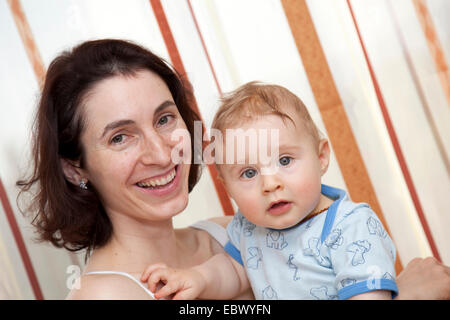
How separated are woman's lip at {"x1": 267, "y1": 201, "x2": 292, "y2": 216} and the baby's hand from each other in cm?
29

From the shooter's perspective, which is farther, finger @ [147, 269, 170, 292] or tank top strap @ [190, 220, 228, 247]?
tank top strap @ [190, 220, 228, 247]

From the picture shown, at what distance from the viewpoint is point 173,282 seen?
1.38m

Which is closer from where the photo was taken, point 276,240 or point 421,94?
point 276,240

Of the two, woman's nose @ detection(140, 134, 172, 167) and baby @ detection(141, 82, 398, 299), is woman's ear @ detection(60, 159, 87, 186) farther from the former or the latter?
baby @ detection(141, 82, 398, 299)

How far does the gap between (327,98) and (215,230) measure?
70cm

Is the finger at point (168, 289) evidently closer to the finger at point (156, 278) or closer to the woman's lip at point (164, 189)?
the finger at point (156, 278)

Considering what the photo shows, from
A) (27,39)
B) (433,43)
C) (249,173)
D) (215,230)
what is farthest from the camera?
(27,39)

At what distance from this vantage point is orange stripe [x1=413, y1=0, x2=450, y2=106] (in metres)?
1.93

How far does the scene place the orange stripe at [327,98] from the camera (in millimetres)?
1993

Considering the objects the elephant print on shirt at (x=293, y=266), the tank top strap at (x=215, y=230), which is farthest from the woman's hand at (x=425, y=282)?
the tank top strap at (x=215, y=230)

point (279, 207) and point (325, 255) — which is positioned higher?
point (279, 207)

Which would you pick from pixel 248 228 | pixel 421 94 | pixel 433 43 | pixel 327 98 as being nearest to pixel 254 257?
pixel 248 228

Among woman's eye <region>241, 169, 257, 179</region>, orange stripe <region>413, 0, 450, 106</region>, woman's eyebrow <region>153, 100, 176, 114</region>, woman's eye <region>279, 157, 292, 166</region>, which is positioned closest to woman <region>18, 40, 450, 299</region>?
woman's eyebrow <region>153, 100, 176, 114</region>

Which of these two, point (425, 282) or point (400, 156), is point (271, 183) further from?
point (400, 156)
